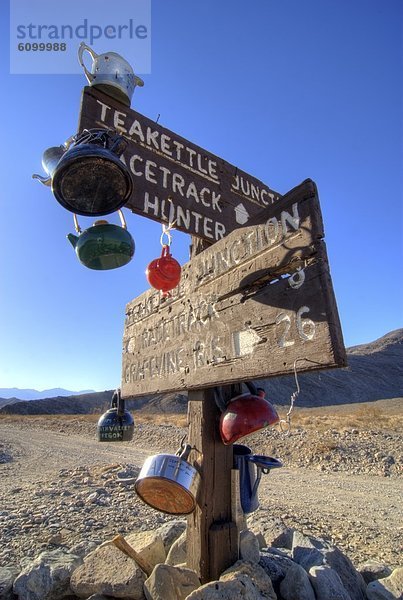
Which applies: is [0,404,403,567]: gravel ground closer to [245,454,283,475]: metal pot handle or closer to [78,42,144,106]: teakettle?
[245,454,283,475]: metal pot handle

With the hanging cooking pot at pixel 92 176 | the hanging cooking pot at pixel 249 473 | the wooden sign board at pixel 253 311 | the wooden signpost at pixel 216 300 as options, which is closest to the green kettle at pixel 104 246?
the hanging cooking pot at pixel 92 176

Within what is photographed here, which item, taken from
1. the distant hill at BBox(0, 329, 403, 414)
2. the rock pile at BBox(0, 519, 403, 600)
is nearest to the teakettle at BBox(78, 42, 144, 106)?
the rock pile at BBox(0, 519, 403, 600)

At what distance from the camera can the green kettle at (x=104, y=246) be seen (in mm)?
2436

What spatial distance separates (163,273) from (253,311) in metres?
0.76

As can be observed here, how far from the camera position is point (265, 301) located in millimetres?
2207

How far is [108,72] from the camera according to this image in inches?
109

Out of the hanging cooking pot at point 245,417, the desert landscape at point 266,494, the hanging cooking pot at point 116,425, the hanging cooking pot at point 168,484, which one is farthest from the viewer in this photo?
the desert landscape at point 266,494

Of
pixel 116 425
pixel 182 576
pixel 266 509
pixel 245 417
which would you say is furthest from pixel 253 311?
pixel 266 509

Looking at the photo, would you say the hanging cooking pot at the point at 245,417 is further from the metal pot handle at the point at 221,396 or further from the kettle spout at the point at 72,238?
the kettle spout at the point at 72,238

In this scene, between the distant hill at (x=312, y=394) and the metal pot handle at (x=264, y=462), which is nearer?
the metal pot handle at (x=264, y=462)

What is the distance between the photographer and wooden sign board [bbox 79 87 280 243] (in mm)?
2752

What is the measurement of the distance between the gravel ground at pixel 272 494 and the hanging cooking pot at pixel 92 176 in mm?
2689

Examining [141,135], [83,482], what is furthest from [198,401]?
[83,482]

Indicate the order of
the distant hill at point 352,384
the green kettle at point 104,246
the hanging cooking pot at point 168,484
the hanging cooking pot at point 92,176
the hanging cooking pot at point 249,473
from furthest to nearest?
1. the distant hill at point 352,384
2. the hanging cooking pot at point 249,473
3. the green kettle at point 104,246
4. the hanging cooking pot at point 168,484
5. the hanging cooking pot at point 92,176
